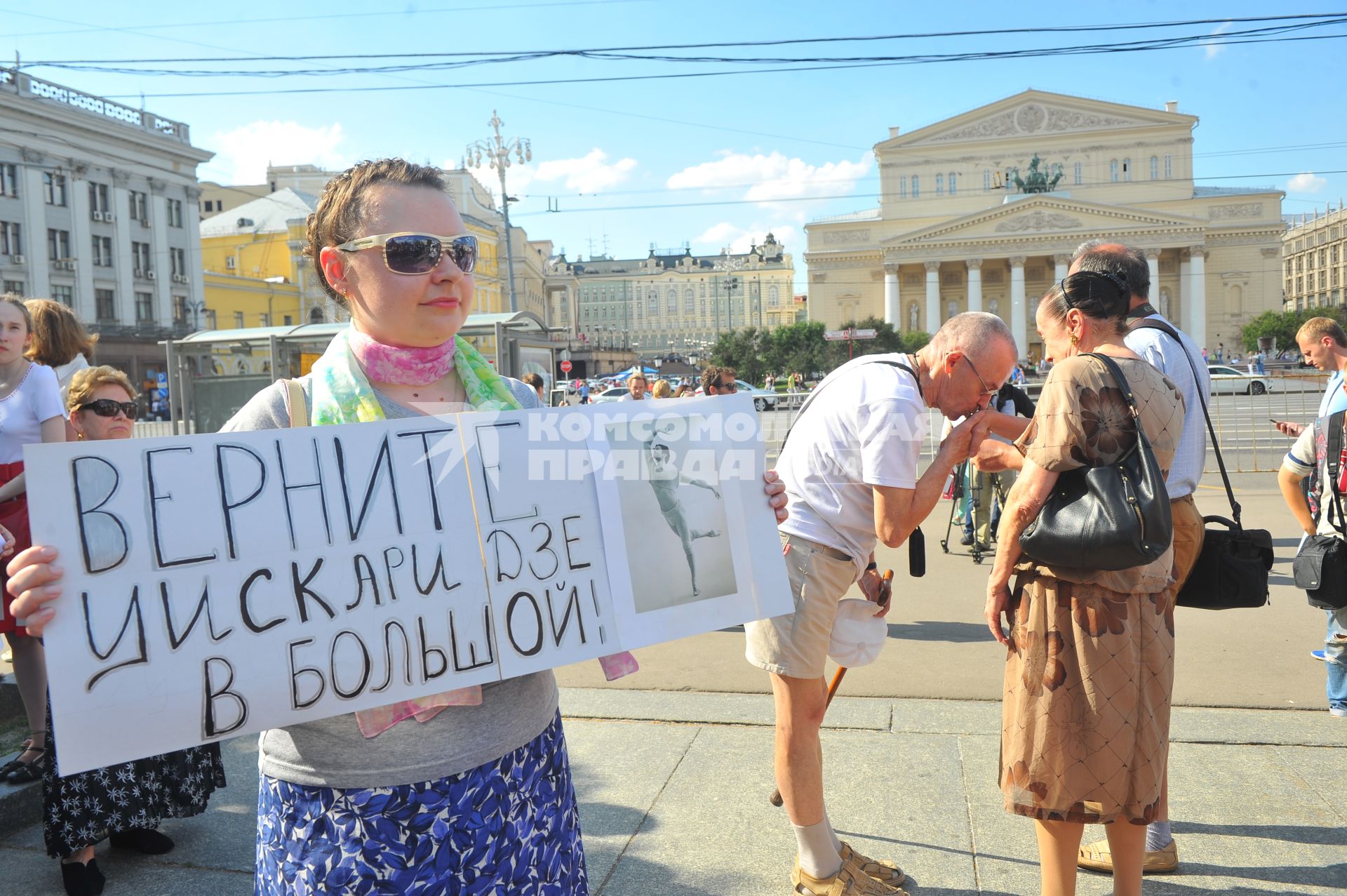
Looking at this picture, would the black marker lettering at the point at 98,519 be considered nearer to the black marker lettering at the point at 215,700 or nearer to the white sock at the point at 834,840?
the black marker lettering at the point at 215,700

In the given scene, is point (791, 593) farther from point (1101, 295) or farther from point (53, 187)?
point (53, 187)

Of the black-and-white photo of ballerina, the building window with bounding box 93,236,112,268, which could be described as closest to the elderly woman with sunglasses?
the black-and-white photo of ballerina

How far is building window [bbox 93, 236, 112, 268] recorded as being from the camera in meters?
48.1

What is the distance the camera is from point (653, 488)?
6.74 ft

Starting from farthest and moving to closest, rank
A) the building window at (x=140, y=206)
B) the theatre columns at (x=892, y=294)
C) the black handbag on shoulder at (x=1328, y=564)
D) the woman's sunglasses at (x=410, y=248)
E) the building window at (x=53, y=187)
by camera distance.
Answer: the theatre columns at (x=892, y=294) → the building window at (x=140, y=206) → the building window at (x=53, y=187) → the black handbag on shoulder at (x=1328, y=564) → the woman's sunglasses at (x=410, y=248)

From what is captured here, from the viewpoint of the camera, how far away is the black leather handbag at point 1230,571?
2.97m

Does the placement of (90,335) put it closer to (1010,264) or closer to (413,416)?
(413,416)

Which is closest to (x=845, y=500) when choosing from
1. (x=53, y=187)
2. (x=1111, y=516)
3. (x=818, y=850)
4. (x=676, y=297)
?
(x=1111, y=516)

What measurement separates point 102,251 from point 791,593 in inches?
2187

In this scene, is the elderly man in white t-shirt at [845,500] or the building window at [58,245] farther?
the building window at [58,245]

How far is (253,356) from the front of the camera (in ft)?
51.8

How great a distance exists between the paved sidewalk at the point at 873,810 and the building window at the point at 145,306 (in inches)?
2131

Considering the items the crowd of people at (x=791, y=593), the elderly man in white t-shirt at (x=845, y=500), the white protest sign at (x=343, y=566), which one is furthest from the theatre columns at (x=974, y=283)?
the white protest sign at (x=343, y=566)

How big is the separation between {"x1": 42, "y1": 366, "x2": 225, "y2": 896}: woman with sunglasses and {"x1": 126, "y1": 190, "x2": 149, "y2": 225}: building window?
55394 millimetres
